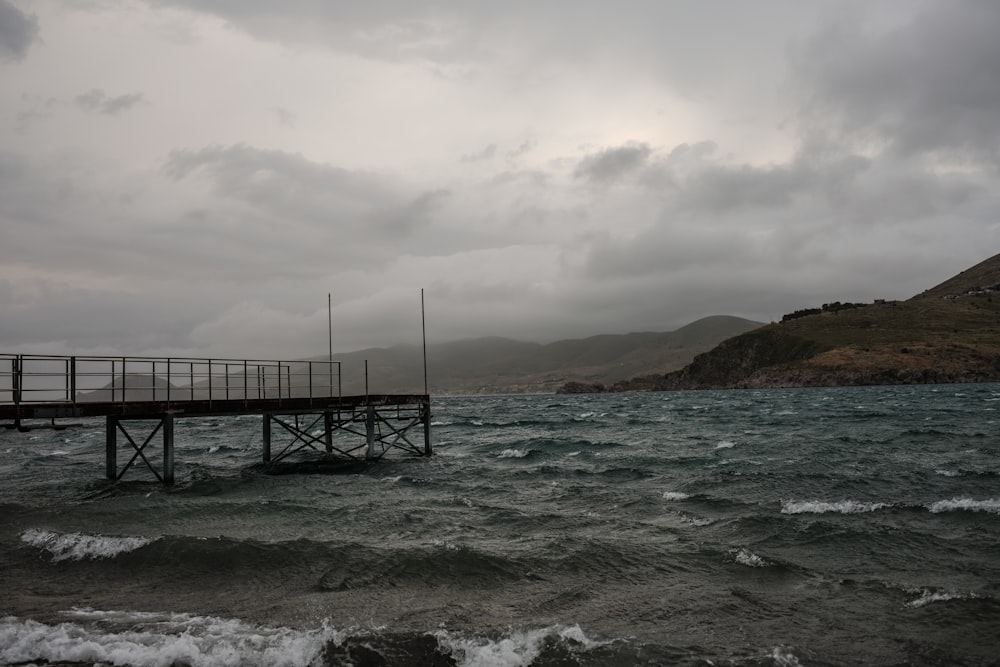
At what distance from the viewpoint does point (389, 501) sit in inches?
997

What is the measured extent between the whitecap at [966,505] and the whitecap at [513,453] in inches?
892

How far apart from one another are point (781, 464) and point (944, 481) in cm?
724

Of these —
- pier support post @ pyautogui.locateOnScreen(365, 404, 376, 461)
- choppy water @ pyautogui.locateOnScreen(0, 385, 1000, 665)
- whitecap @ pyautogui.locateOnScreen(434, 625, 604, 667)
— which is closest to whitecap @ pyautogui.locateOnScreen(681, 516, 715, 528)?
choppy water @ pyautogui.locateOnScreen(0, 385, 1000, 665)

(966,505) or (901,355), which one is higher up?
(901,355)

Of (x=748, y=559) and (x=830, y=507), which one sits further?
(x=830, y=507)

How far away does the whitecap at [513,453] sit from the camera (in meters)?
40.0

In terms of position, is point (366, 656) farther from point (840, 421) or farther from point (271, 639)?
point (840, 421)

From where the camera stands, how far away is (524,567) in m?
15.7

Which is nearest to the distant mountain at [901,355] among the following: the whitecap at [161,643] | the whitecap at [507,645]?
the whitecap at [507,645]

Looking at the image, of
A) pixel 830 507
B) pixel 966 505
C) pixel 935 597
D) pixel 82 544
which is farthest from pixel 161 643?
pixel 966 505

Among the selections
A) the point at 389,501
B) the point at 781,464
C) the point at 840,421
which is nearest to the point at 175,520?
the point at 389,501

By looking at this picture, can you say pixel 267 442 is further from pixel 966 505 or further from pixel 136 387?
pixel 966 505

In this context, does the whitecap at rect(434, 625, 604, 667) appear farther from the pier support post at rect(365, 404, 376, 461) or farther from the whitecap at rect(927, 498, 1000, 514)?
the pier support post at rect(365, 404, 376, 461)

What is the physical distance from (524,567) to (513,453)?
26.0m
